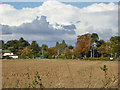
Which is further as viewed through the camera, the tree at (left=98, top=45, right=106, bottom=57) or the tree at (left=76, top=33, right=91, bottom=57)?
the tree at (left=98, top=45, right=106, bottom=57)

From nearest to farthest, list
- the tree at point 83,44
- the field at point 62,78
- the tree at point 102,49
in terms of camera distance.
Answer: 1. the field at point 62,78
2. the tree at point 83,44
3. the tree at point 102,49

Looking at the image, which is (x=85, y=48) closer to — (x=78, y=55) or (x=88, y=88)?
(x=78, y=55)

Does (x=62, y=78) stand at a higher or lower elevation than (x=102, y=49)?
lower

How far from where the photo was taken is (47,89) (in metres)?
6.11

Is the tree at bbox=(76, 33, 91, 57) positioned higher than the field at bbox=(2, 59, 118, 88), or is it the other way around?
the tree at bbox=(76, 33, 91, 57)

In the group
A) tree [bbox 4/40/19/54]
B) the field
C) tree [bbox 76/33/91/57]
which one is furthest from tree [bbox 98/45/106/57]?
the field

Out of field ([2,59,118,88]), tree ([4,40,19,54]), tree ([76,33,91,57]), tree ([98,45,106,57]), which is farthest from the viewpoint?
tree ([4,40,19,54])

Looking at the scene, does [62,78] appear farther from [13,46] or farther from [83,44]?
[13,46]

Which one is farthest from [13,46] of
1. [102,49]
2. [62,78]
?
[62,78]

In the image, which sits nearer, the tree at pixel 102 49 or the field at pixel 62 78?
the field at pixel 62 78

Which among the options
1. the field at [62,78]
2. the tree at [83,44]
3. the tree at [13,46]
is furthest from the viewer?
the tree at [13,46]

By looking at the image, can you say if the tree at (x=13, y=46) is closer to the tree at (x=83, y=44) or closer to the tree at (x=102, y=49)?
the tree at (x=83, y=44)

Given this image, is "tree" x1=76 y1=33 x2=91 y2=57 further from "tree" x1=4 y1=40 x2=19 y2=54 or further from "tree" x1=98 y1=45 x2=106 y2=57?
"tree" x1=4 y1=40 x2=19 y2=54

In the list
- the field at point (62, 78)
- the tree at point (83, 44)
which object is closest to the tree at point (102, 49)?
the tree at point (83, 44)
